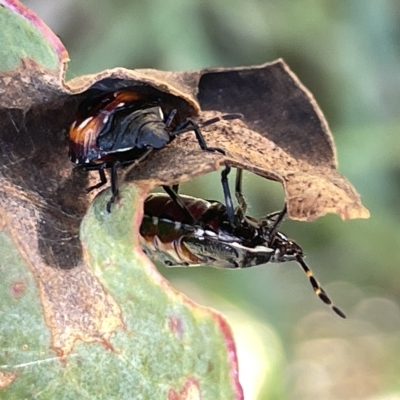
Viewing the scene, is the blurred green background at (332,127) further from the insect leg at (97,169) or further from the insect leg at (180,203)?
the insect leg at (97,169)

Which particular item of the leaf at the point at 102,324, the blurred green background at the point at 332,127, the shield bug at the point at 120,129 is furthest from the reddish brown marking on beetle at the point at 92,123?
the blurred green background at the point at 332,127

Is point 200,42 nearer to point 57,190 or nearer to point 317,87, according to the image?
point 317,87

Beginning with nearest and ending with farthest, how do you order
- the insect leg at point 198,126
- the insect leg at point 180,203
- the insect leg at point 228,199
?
the insect leg at point 198,126
the insect leg at point 180,203
the insect leg at point 228,199

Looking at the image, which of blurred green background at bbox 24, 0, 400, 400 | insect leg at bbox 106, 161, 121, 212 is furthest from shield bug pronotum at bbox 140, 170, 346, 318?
blurred green background at bbox 24, 0, 400, 400

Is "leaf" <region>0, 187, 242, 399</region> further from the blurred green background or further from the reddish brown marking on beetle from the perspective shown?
the blurred green background

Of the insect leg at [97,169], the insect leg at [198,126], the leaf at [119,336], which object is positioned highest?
the insect leg at [198,126]

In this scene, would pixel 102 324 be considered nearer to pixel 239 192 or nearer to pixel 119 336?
pixel 119 336

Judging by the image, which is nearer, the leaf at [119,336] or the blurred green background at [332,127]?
the leaf at [119,336]
